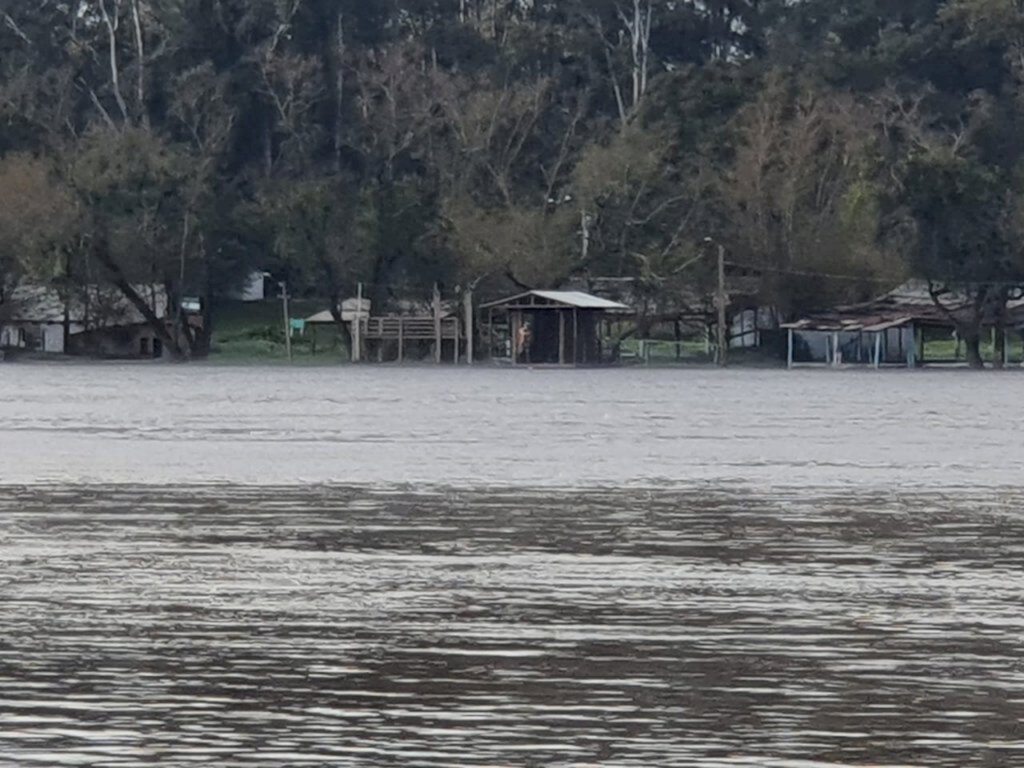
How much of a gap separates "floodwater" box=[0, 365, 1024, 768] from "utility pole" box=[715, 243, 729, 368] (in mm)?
66149

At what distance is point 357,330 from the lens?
113 meters

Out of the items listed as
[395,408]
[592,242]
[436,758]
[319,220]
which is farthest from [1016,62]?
[436,758]

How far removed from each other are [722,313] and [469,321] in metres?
11.2

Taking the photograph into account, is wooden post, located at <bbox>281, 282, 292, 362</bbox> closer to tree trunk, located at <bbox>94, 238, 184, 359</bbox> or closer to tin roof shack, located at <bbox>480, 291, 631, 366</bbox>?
tree trunk, located at <bbox>94, 238, 184, 359</bbox>

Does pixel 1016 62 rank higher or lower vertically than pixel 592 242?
higher

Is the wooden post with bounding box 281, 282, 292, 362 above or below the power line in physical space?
below

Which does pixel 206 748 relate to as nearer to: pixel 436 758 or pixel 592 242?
pixel 436 758

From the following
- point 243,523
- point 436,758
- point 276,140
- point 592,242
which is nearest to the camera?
point 436,758

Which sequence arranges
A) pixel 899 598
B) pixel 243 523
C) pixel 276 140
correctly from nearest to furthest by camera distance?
pixel 899 598, pixel 243 523, pixel 276 140

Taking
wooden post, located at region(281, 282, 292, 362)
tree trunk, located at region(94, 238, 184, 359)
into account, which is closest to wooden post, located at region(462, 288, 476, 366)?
wooden post, located at region(281, 282, 292, 362)

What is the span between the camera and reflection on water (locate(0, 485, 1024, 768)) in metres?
13.6

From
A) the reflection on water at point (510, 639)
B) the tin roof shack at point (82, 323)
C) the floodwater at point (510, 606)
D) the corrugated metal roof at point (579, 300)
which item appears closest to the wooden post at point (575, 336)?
the corrugated metal roof at point (579, 300)

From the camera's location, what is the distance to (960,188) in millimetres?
107250

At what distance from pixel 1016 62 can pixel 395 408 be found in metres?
63.5
